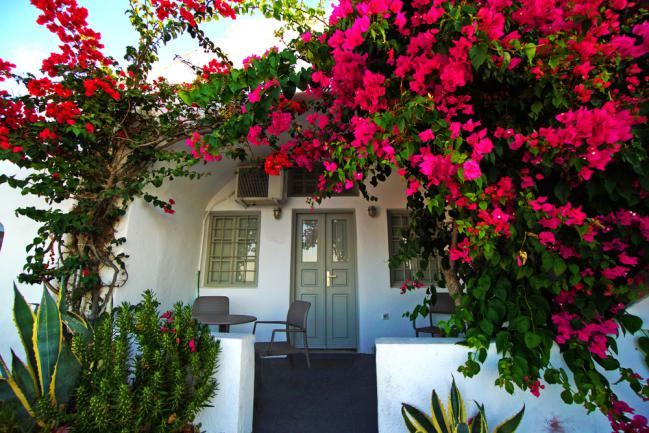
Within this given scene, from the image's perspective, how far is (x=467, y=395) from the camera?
5.26 feet

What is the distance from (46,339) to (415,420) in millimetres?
1864

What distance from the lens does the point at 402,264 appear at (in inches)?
172

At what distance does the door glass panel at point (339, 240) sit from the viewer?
4.52 m

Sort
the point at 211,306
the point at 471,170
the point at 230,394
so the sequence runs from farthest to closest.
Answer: the point at 211,306
the point at 230,394
the point at 471,170

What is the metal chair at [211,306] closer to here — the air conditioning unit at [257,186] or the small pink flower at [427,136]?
the air conditioning unit at [257,186]

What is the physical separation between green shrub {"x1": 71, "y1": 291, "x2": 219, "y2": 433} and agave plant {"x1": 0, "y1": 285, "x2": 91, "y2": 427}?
6 centimetres

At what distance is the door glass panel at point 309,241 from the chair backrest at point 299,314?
104 cm

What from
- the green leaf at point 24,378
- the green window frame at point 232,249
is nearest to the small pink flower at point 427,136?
the green leaf at point 24,378

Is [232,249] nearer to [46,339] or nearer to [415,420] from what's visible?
[46,339]

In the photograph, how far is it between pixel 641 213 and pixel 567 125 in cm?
63

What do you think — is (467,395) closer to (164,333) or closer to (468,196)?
(468,196)


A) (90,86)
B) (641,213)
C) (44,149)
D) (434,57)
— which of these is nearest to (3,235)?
(44,149)

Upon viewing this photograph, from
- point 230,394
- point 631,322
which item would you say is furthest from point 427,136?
point 230,394

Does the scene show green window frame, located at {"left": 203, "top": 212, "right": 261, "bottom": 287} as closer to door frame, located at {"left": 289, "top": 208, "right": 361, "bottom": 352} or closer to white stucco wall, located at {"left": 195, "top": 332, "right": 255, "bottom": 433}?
door frame, located at {"left": 289, "top": 208, "right": 361, "bottom": 352}
